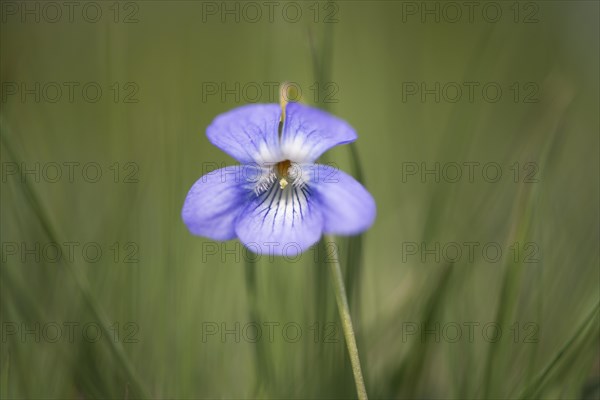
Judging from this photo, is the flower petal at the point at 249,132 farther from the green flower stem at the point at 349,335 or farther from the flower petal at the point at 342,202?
the green flower stem at the point at 349,335

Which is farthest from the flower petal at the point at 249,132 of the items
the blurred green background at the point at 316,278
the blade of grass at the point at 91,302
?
the blade of grass at the point at 91,302

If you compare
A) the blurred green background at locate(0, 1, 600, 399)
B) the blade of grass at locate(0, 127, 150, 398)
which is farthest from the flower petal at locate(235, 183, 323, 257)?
the blade of grass at locate(0, 127, 150, 398)

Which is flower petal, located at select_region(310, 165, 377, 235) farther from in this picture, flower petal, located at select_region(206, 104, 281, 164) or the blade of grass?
the blade of grass

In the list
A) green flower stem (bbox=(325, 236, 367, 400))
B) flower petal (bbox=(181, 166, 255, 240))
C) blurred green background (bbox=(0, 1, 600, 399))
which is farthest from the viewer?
blurred green background (bbox=(0, 1, 600, 399))

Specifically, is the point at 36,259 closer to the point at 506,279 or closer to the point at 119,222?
the point at 119,222

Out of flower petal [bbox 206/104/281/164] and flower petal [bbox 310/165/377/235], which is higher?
flower petal [bbox 206/104/281/164]

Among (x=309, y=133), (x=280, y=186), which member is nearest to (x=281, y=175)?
(x=280, y=186)

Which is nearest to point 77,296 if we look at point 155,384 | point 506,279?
point 155,384
